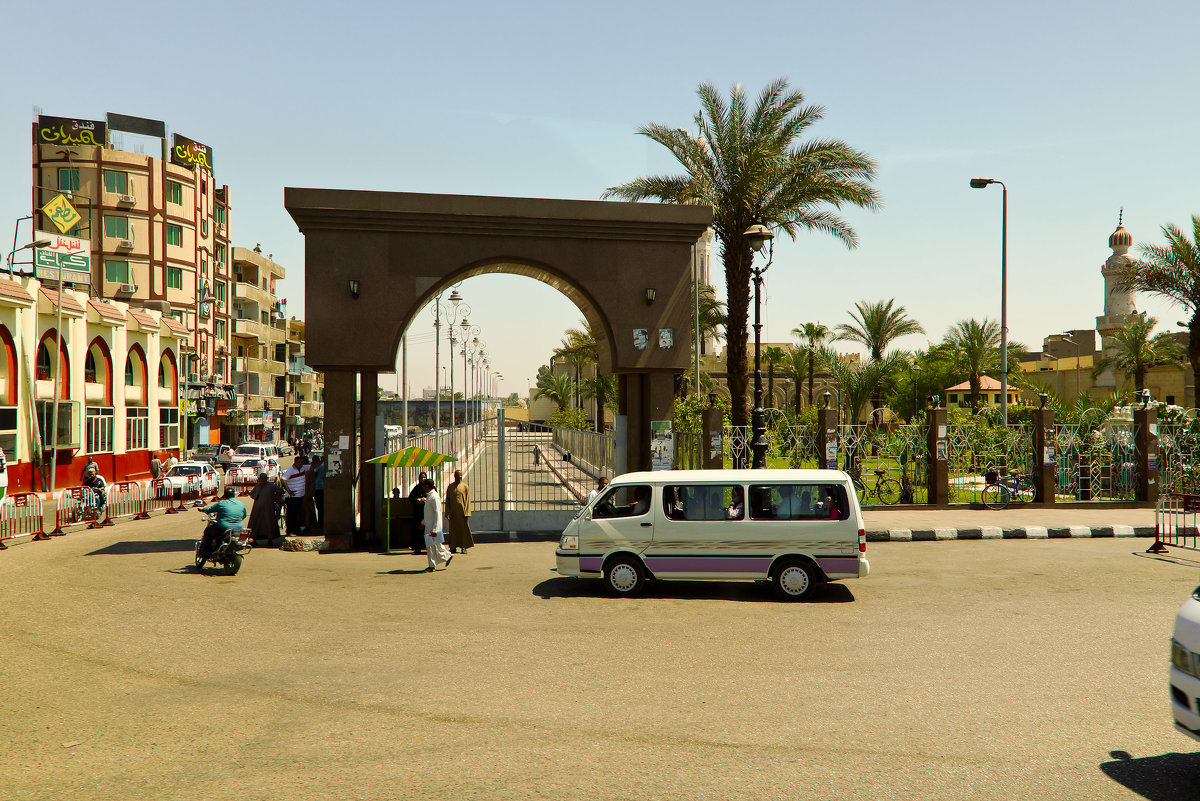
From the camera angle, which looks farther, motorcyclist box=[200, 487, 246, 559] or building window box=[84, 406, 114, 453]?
building window box=[84, 406, 114, 453]

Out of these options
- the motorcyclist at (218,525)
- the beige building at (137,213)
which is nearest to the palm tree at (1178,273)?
the motorcyclist at (218,525)

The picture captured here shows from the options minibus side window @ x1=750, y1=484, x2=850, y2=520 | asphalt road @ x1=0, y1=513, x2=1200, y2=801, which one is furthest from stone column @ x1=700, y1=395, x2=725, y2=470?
minibus side window @ x1=750, y1=484, x2=850, y2=520

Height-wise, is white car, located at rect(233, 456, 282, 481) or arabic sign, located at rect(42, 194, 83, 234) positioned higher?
arabic sign, located at rect(42, 194, 83, 234)

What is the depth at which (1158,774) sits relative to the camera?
575 cm

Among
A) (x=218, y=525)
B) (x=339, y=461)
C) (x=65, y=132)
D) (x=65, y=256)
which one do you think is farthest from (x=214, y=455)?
(x=218, y=525)

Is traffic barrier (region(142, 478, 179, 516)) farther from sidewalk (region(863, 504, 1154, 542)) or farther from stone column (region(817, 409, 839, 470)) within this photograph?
sidewalk (region(863, 504, 1154, 542))

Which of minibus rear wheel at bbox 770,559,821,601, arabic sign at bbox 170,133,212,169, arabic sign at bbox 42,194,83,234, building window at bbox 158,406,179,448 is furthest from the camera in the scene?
arabic sign at bbox 170,133,212,169

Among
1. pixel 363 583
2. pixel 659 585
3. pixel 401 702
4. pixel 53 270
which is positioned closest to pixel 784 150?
pixel 659 585

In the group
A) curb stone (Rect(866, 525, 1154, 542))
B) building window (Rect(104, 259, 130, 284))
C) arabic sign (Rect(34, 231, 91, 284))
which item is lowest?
curb stone (Rect(866, 525, 1154, 542))

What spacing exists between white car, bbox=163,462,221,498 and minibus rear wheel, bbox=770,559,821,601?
24.5 m

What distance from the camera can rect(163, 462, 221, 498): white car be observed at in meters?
29.7

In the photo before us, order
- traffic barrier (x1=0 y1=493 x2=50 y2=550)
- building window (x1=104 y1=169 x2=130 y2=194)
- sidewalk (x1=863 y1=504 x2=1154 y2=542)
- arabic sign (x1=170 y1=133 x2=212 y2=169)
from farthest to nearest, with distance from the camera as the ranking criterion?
arabic sign (x1=170 y1=133 x2=212 y2=169)
building window (x1=104 y1=169 x2=130 y2=194)
sidewalk (x1=863 y1=504 x2=1154 y2=542)
traffic barrier (x1=0 y1=493 x2=50 y2=550)

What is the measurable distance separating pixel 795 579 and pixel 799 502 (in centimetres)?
109

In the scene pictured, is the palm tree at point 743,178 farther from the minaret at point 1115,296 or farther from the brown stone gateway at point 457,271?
the minaret at point 1115,296
